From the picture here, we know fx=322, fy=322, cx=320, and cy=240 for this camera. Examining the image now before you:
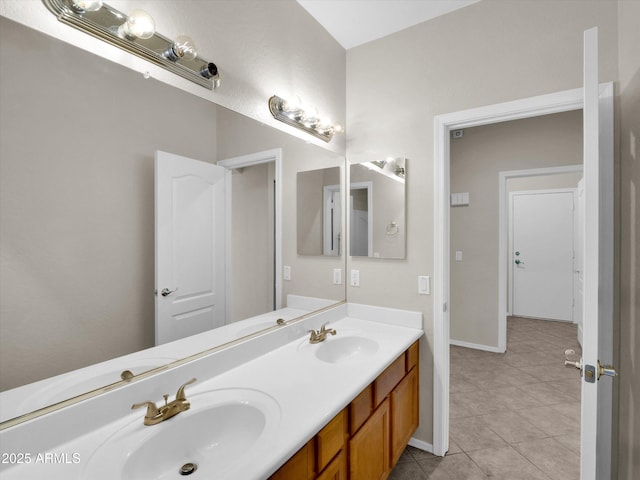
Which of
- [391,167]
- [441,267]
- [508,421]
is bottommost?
[508,421]

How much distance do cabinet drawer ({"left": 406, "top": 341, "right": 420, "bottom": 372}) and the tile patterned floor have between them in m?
0.58

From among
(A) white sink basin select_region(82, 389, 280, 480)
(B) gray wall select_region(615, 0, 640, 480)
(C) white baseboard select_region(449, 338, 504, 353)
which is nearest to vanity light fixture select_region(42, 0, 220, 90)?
(A) white sink basin select_region(82, 389, 280, 480)

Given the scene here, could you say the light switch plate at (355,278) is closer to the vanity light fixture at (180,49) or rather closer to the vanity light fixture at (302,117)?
the vanity light fixture at (302,117)

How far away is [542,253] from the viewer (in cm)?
506

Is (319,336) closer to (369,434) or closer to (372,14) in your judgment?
(369,434)

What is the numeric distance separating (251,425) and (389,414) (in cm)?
82

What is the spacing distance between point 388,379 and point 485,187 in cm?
300

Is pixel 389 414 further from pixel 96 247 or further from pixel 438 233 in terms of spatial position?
pixel 96 247

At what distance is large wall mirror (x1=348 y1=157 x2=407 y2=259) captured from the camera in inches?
80.8

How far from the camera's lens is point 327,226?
216 centimetres

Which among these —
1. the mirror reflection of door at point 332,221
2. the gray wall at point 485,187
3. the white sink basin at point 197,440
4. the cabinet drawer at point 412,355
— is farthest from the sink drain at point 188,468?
the gray wall at point 485,187

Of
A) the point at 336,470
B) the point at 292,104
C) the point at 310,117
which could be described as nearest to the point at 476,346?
the point at 336,470

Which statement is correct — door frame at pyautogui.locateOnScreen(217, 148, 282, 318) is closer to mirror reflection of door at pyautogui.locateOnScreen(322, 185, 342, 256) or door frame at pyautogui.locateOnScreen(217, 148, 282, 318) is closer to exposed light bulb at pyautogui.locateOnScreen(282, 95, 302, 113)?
exposed light bulb at pyautogui.locateOnScreen(282, 95, 302, 113)

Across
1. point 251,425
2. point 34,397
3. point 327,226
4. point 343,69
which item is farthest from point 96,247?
point 343,69
